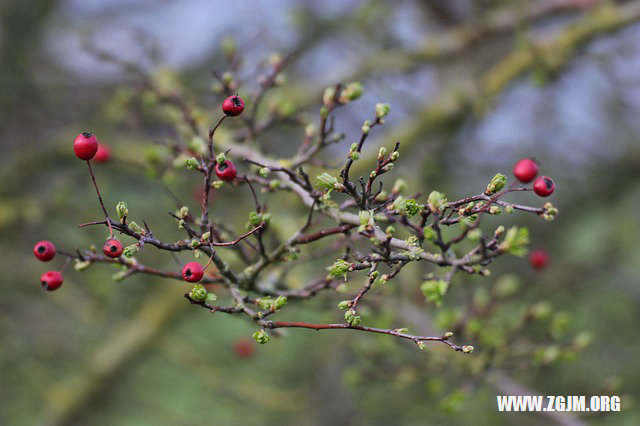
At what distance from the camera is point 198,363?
5133 mm

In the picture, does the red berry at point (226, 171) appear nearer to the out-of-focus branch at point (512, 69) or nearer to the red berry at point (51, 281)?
the red berry at point (51, 281)

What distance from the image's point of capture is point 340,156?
15.1ft

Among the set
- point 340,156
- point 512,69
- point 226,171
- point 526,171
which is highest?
point 512,69

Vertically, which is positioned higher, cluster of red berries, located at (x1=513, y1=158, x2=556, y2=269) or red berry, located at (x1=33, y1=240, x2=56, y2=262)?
cluster of red berries, located at (x1=513, y1=158, x2=556, y2=269)

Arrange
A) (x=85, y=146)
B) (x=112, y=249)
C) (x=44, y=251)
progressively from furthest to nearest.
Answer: (x=44, y=251) < (x=85, y=146) < (x=112, y=249)

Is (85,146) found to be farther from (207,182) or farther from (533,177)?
(533,177)

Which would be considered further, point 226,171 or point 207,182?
point 226,171

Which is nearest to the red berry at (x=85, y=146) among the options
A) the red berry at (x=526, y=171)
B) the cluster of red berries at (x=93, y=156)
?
the cluster of red berries at (x=93, y=156)

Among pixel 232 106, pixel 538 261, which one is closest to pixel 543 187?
pixel 232 106

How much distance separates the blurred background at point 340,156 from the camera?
4.19 meters

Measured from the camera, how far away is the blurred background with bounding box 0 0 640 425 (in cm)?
419

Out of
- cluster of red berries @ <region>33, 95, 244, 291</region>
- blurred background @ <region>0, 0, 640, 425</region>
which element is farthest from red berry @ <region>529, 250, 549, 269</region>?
cluster of red berries @ <region>33, 95, 244, 291</region>

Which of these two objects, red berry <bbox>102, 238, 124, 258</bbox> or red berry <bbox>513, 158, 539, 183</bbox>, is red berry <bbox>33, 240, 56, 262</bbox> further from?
red berry <bbox>513, 158, 539, 183</bbox>

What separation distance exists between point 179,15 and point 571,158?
5020 millimetres
